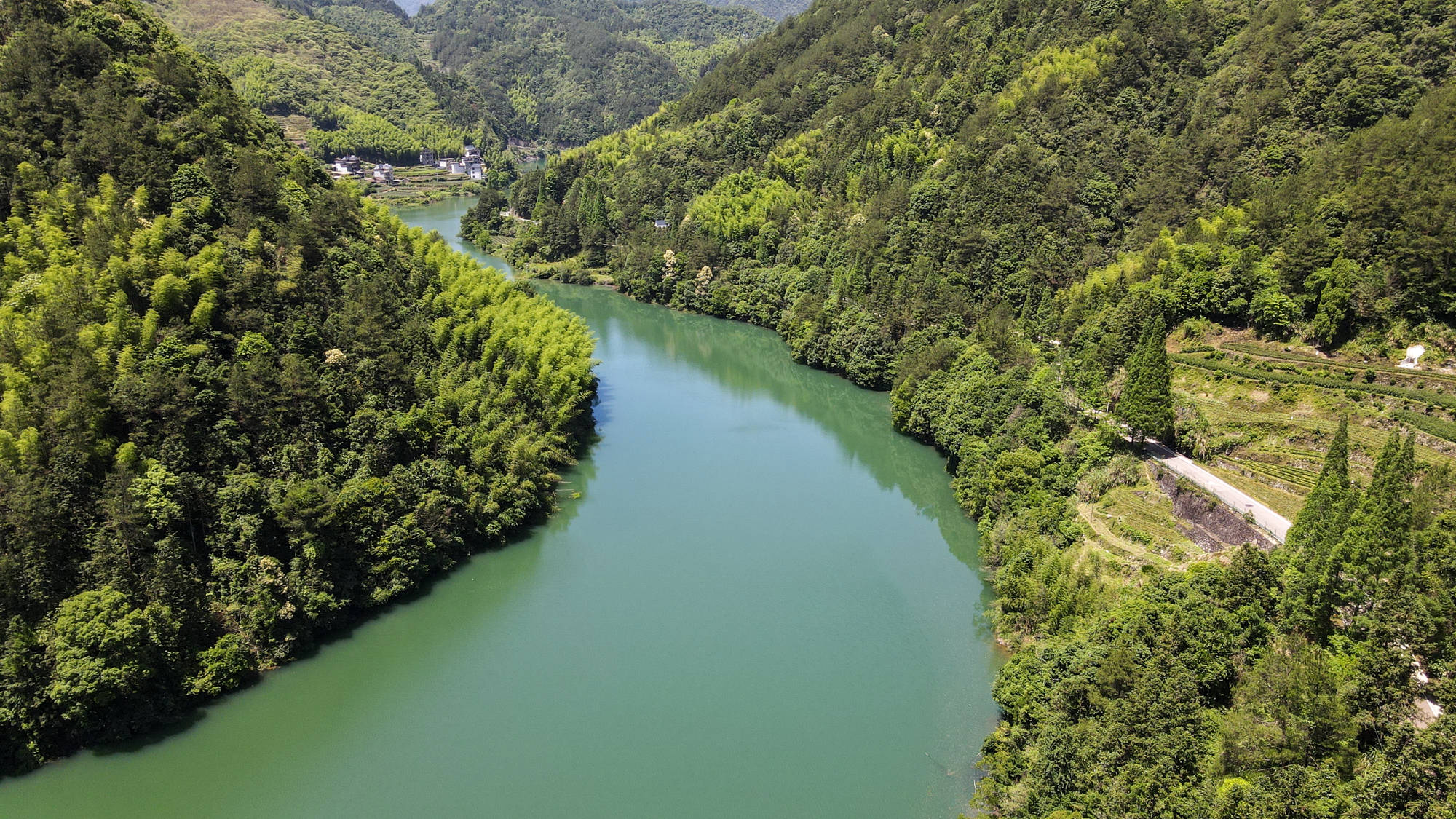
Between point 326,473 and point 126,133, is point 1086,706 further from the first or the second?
point 126,133

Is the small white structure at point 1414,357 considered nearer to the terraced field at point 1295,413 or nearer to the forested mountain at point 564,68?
the terraced field at point 1295,413

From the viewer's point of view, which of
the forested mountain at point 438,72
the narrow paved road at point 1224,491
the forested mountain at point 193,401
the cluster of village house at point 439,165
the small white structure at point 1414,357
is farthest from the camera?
the forested mountain at point 438,72

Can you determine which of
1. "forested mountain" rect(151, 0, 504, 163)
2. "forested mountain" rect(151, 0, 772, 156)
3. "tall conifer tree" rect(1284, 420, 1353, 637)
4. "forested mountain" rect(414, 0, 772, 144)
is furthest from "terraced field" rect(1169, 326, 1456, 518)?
"forested mountain" rect(414, 0, 772, 144)

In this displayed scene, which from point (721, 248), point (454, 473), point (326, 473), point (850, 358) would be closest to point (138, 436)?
point (326, 473)

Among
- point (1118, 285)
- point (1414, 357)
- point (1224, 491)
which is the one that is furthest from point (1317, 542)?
point (1118, 285)

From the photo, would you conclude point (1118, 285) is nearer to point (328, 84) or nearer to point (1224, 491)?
point (1224, 491)

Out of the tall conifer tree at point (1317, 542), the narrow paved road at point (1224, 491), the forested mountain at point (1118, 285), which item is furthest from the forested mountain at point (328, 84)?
the tall conifer tree at point (1317, 542)

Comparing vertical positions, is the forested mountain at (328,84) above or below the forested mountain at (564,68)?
below
